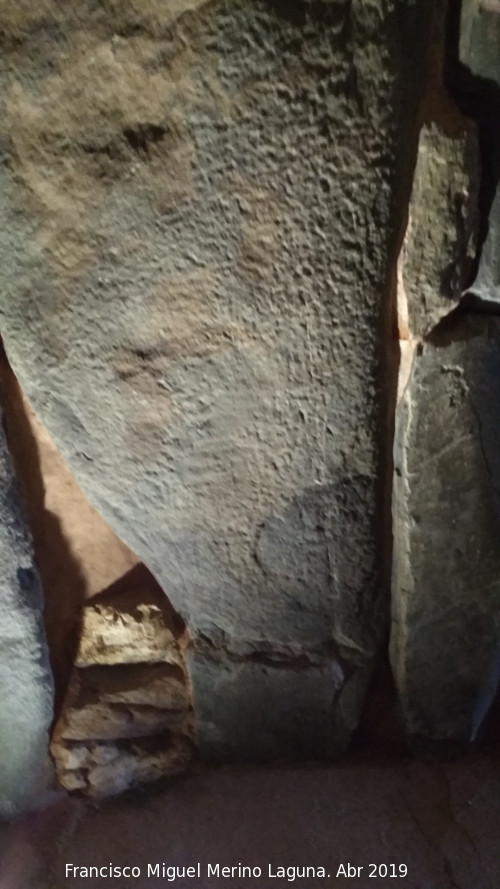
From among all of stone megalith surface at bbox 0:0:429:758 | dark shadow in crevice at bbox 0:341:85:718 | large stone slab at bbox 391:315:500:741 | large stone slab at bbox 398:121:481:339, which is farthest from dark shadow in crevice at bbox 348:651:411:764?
large stone slab at bbox 398:121:481:339

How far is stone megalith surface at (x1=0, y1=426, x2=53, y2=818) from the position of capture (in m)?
1.14

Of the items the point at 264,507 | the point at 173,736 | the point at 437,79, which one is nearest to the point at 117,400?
the point at 264,507

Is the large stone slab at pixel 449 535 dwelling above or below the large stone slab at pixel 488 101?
below

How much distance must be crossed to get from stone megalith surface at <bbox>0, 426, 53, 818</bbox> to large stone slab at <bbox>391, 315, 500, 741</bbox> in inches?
23.2

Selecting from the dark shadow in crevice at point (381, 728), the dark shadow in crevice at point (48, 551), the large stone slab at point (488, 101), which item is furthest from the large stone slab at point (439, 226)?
the dark shadow in crevice at point (381, 728)

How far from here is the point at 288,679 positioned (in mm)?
1327

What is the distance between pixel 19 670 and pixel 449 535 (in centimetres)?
76

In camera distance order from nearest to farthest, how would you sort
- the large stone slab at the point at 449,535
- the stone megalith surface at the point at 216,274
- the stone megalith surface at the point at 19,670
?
the stone megalith surface at the point at 216,274 → the large stone slab at the point at 449,535 → the stone megalith surface at the point at 19,670

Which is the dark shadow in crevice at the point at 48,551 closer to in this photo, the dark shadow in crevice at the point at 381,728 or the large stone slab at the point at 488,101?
the dark shadow in crevice at the point at 381,728

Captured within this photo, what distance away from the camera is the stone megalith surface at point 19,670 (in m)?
1.14

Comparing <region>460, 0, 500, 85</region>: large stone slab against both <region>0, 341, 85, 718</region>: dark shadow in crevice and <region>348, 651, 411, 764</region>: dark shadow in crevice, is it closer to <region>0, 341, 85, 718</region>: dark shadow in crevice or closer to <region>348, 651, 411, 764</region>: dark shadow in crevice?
<region>0, 341, 85, 718</region>: dark shadow in crevice

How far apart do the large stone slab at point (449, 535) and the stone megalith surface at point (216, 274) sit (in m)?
0.06

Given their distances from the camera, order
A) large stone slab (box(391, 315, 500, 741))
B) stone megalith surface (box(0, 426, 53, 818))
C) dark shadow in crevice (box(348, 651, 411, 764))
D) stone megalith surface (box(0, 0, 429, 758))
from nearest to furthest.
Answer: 1. stone megalith surface (box(0, 0, 429, 758))
2. large stone slab (box(391, 315, 500, 741))
3. stone megalith surface (box(0, 426, 53, 818))
4. dark shadow in crevice (box(348, 651, 411, 764))

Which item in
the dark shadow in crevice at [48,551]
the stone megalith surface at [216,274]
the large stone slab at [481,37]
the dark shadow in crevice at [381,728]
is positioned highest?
the large stone slab at [481,37]
